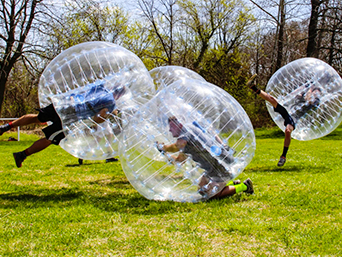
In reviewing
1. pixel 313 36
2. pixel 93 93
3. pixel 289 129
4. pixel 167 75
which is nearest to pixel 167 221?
pixel 93 93

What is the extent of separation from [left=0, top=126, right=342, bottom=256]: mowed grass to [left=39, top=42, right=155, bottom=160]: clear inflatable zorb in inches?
33.7

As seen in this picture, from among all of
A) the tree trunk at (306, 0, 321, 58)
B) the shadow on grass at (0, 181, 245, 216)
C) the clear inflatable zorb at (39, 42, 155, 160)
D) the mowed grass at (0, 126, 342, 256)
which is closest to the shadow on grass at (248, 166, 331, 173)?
the mowed grass at (0, 126, 342, 256)

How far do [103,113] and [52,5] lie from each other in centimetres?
1281

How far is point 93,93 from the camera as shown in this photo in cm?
464

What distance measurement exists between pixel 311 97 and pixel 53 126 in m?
5.33

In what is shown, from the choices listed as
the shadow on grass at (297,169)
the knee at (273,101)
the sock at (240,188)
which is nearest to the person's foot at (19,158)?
the sock at (240,188)

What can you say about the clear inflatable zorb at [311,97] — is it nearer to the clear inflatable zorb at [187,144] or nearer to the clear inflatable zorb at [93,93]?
the clear inflatable zorb at [187,144]

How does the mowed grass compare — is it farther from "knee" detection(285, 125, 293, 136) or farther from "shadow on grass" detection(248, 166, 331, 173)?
"knee" detection(285, 125, 293, 136)

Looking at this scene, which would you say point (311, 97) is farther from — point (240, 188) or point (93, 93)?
point (93, 93)

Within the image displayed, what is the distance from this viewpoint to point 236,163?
3.98 metres

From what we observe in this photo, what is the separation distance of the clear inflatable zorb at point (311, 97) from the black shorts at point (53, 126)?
16.2 ft

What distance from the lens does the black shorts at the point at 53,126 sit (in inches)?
187

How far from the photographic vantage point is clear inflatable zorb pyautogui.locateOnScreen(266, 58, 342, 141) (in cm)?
720

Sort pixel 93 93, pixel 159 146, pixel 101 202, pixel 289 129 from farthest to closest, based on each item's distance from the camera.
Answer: pixel 289 129
pixel 93 93
pixel 101 202
pixel 159 146
